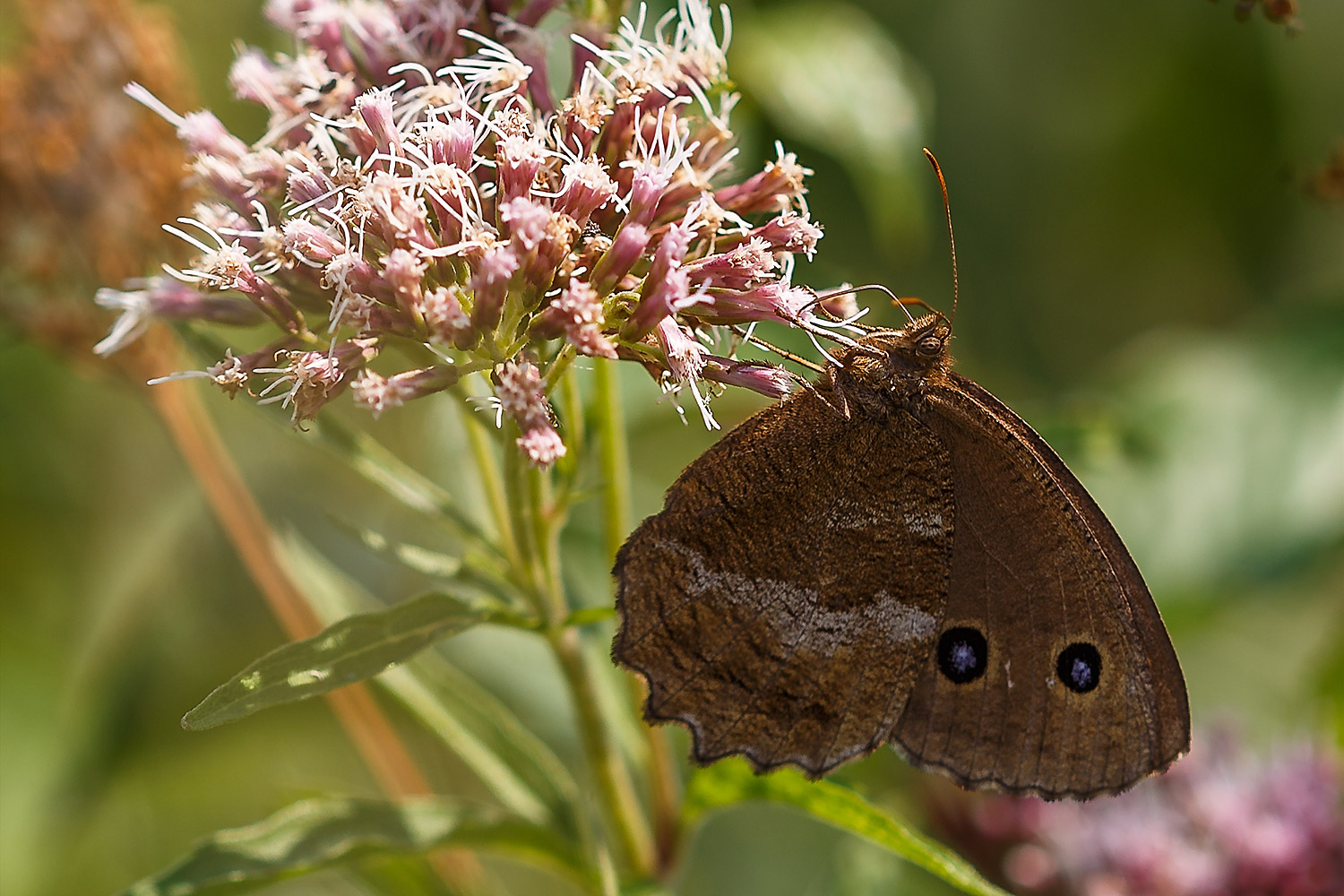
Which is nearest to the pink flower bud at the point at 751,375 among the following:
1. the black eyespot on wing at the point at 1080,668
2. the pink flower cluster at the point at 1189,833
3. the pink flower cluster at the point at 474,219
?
the pink flower cluster at the point at 474,219

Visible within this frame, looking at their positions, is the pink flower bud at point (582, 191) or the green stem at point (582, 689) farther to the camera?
the green stem at point (582, 689)

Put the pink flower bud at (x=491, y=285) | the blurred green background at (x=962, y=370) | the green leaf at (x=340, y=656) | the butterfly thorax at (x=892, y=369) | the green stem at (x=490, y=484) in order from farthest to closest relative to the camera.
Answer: the blurred green background at (x=962, y=370)
the butterfly thorax at (x=892, y=369)
the green stem at (x=490, y=484)
the pink flower bud at (x=491, y=285)
the green leaf at (x=340, y=656)

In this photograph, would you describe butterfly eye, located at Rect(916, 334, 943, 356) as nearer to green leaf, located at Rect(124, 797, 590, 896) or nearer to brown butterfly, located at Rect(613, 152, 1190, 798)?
brown butterfly, located at Rect(613, 152, 1190, 798)

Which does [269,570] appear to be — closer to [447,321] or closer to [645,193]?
[447,321]

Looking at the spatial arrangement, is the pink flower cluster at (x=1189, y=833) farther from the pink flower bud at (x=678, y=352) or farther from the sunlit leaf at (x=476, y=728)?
the pink flower bud at (x=678, y=352)

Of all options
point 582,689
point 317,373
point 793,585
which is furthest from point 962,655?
point 317,373

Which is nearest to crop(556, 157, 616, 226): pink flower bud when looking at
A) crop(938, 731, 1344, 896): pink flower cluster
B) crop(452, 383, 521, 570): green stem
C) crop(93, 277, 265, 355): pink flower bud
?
crop(452, 383, 521, 570): green stem

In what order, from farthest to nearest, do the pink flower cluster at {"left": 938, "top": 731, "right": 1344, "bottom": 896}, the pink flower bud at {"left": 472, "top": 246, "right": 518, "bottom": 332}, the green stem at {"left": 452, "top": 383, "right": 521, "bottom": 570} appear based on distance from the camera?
the pink flower cluster at {"left": 938, "top": 731, "right": 1344, "bottom": 896} → the green stem at {"left": 452, "top": 383, "right": 521, "bottom": 570} → the pink flower bud at {"left": 472, "top": 246, "right": 518, "bottom": 332}
